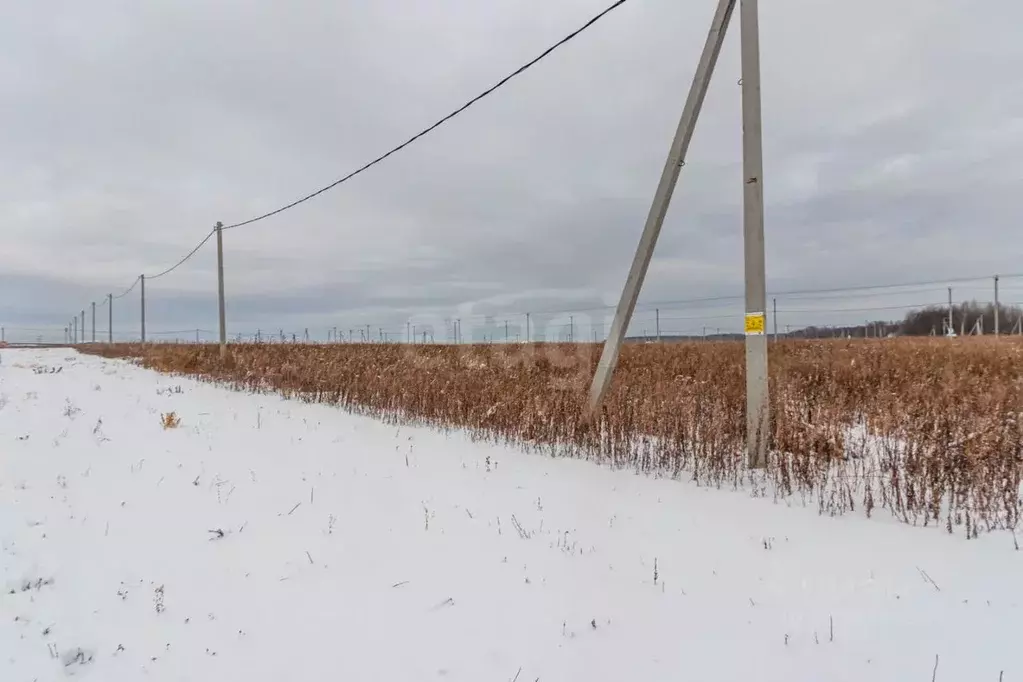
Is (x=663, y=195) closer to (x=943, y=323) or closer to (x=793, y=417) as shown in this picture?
(x=793, y=417)

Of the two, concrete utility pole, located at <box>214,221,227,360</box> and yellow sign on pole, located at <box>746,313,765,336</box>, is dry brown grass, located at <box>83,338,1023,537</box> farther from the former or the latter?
concrete utility pole, located at <box>214,221,227,360</box>

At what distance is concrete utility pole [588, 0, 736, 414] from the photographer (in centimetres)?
512

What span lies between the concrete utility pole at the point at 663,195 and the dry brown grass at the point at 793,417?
501mm

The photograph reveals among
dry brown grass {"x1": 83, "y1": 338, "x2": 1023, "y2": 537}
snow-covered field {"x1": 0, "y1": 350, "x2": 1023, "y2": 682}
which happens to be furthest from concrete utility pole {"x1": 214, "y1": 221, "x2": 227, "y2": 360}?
snow-covered field {"x1": 0, "y1": 350, "x2": 1023, "y2": 682}

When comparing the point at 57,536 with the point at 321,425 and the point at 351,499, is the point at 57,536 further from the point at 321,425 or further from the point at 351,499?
the point at 321,425

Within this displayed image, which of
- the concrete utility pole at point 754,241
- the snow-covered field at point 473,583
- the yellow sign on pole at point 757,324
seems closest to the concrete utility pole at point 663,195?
the concrete utility pole at point 754,241

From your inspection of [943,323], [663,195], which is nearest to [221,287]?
[663,195]

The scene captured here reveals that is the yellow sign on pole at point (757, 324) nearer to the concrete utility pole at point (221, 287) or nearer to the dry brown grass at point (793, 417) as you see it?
the dry brown grass at point (793, 417)

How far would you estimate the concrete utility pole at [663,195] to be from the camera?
5117 mm

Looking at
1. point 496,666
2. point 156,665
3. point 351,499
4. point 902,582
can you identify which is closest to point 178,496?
point 351,499

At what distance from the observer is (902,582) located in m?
2.65

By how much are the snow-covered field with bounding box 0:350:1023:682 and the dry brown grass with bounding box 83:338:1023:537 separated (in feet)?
1.54

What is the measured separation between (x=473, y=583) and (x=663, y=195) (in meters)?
4.30

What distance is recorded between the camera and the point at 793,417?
4.66m
